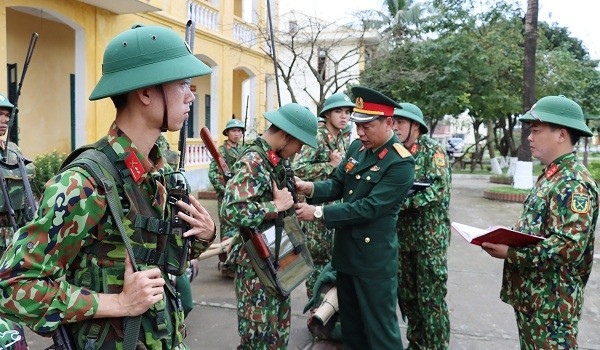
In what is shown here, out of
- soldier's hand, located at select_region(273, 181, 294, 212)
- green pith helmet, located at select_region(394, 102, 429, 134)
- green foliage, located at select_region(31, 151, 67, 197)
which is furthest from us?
green foliage, located at select_region(31, 151, 67, 197)

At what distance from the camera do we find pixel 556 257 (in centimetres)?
260

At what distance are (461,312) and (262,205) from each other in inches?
120

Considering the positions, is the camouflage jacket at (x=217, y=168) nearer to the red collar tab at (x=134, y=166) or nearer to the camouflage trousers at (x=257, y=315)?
the camouflage trousers at (x=257, y=315)

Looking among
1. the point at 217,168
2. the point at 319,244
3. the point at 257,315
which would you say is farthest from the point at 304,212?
the point at 217,168

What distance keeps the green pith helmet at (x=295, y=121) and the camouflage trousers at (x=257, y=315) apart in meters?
0.84

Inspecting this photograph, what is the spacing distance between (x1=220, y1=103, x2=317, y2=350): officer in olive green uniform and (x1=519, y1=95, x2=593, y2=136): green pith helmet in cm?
130

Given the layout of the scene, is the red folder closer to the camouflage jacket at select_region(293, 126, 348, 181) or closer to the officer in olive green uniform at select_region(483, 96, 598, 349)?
the officer in olive green uniform at select_region(483, 96, 598, 349)

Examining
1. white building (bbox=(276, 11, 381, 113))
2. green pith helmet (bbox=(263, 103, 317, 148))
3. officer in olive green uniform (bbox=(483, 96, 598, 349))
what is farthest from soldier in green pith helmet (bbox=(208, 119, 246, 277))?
white building (bbox=(276, 11, 381, 113))

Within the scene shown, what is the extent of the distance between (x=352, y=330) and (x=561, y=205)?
1.58m

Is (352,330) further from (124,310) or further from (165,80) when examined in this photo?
(165,80)

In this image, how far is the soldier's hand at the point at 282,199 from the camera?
303 centimetres

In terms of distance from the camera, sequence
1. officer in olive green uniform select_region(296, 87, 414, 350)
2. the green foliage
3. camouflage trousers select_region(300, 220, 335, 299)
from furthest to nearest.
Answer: the green foliage, camouflage trousers select_region(300, 220, 335, 299), officer in olive green uniform select_region(296, 87, 414, 350)

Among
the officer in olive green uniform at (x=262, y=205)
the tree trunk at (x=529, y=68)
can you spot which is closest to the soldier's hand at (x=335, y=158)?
the officer in olive green uniform at (x=262, y=205)

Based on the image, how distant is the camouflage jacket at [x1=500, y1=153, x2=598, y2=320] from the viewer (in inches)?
102
